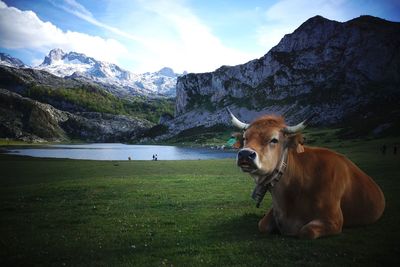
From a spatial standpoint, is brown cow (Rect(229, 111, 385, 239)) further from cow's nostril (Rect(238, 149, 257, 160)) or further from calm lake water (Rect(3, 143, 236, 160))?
calm lake water (Rect(3, 143, 236, 160))

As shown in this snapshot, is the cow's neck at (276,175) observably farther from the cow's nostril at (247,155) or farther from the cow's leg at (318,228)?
the cow's leg at (318,228)

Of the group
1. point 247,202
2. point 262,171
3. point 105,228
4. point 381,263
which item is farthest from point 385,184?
point 105,228

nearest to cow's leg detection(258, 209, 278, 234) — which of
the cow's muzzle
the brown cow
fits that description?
the brown cow

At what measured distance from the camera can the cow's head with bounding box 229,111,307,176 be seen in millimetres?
7668

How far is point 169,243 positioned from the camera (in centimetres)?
989

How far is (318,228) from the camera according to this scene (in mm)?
8562

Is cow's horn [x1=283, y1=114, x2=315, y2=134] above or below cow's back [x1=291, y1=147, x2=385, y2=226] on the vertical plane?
above

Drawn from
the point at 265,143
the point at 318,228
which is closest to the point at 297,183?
the point at 318,228

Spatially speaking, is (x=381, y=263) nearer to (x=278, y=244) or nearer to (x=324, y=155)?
(x=278, y=244)

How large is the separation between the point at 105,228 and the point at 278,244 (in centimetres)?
738

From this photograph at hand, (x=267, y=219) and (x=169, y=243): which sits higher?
(x=267, y=219)

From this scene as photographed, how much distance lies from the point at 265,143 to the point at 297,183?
187cm

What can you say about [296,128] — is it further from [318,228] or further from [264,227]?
[264,227]

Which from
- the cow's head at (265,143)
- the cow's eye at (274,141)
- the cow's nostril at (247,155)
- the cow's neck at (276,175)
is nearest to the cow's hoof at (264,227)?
the cow's neck at (276,175)
